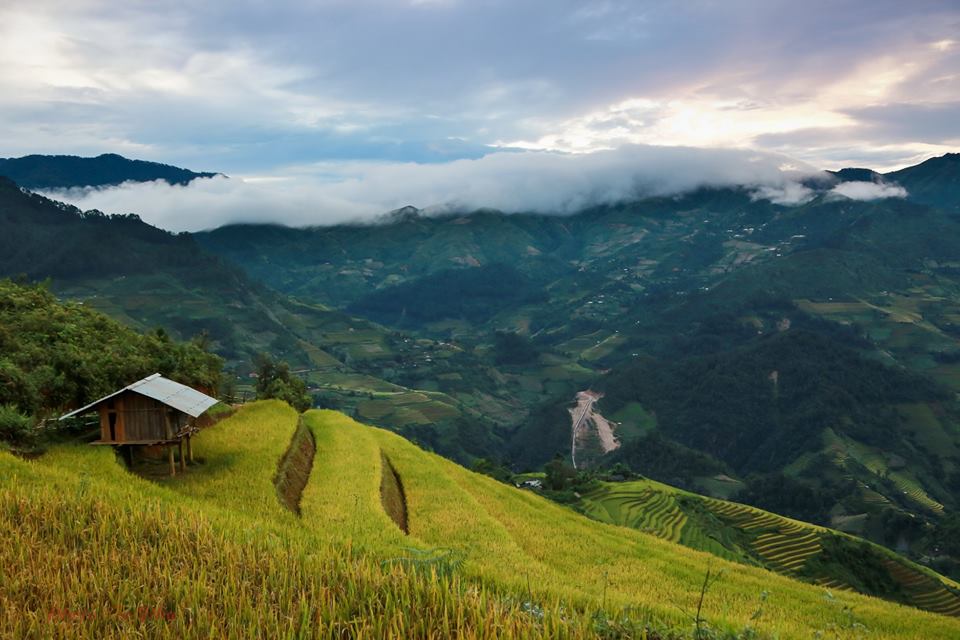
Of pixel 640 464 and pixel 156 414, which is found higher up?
pixel 156 414

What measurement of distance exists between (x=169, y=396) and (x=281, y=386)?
35.7 metres

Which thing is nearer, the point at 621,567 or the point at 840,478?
the point at 621,567

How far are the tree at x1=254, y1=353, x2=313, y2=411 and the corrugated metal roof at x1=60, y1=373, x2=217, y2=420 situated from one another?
30.2 metres

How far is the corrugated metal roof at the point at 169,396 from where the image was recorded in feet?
68.8

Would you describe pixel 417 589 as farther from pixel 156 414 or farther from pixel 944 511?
pixel 944 511

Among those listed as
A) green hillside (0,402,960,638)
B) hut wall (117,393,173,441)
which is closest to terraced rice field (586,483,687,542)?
hut wall (117,393,173,441)

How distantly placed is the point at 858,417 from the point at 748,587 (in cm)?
19907

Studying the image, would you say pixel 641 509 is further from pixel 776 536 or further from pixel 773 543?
pixel 776 536

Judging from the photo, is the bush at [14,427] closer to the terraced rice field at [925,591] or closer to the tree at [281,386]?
the tree at [281,386]

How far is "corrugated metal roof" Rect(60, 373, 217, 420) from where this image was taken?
2096cm

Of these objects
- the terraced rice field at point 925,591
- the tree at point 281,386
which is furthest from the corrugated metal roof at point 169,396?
the terraced rice field at point 925,591

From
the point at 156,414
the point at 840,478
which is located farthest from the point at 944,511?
the point at 156,414

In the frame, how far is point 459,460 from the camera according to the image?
159375 mm

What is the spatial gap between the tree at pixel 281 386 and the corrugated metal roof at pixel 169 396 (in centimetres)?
3020
